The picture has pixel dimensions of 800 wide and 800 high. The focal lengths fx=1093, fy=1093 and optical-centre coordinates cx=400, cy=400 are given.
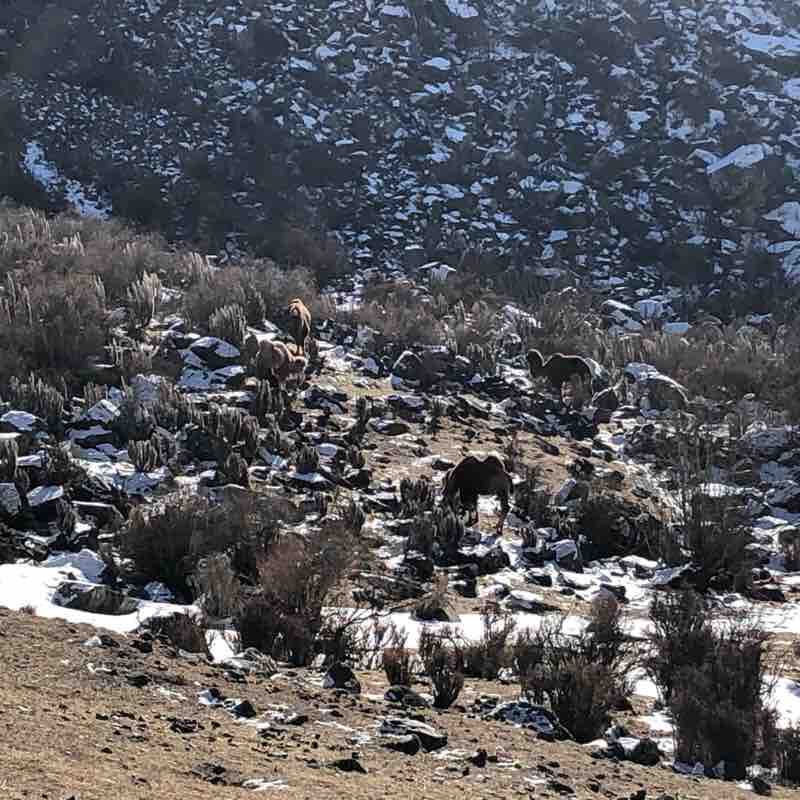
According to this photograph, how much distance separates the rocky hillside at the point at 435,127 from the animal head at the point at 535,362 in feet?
25.6

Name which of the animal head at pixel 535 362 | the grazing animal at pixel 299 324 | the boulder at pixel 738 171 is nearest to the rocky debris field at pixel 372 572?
the grazing animal at pixel 299 324

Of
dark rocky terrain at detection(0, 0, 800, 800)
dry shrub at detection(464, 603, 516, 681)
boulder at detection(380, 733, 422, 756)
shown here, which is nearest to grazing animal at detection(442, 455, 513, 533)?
dark rocky terrain at detection(0, 0, 800, 800)

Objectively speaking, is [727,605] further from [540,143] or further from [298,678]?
[540,143]

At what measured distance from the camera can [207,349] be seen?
1574 cm

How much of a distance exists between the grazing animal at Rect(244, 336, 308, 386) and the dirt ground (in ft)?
28.7

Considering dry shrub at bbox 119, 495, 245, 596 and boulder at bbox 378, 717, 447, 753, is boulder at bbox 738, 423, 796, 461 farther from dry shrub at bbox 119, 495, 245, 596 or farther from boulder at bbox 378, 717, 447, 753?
boulder at bbox 378, 717, 447, 753

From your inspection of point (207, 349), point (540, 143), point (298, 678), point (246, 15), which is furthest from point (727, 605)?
point (246, 15)

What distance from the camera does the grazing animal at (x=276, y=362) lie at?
49.7ft

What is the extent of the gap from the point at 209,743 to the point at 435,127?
98.9 feet

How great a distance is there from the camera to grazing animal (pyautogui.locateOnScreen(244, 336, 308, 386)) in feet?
49.7

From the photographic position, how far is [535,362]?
18781 millimetres

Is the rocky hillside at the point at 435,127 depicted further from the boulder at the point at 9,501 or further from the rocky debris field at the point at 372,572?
the boulder at the point at 9,501

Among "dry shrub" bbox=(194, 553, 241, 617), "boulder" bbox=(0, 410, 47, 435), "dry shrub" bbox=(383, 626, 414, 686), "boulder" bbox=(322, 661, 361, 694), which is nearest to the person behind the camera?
"boulder" bbox=(322, 661, 361, 694)

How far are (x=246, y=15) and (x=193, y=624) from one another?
3340cm
